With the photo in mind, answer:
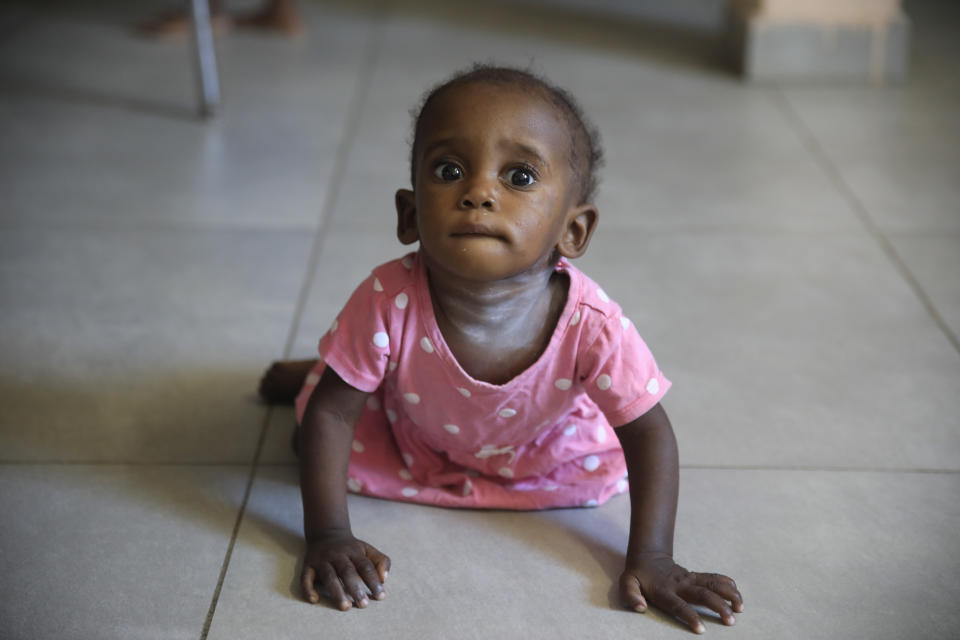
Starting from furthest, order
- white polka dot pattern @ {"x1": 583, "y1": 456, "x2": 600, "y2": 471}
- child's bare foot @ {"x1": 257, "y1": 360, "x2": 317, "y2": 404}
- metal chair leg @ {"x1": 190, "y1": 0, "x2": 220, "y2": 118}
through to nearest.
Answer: metal chair leg @ {"x1": 190, "y1": 0, "x2": 220, "y2": 118}
child's bare foot @ {"x1": 257, "y1": 360, "x2": 317, "y2": 404}
white polka dot pattern @ {"x1": 583, "y1": 456, "x2": 600, "y2": 471}

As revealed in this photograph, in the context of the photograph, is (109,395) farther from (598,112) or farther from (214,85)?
(598,112)

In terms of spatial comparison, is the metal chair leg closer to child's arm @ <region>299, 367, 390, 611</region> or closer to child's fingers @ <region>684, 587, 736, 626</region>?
child's arm @ <region>299, 367, 390, 611</region>

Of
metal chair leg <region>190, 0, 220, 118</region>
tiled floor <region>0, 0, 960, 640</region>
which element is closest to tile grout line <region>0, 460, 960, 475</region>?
tiled floor <region>0, 0, 960, 640</region>

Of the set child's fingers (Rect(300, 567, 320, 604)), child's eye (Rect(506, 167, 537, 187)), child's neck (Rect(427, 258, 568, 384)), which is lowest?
child's fingers (Rect(300, 567, 320, 604))

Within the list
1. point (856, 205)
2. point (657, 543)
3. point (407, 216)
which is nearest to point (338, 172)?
point (856, 205)

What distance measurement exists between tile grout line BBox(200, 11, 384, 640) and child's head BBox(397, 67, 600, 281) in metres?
0.46

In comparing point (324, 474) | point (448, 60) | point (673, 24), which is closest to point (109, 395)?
point (324, 474)

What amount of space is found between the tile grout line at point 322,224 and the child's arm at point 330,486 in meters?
0.11

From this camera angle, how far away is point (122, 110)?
2.91 metres

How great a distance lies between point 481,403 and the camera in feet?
4.41

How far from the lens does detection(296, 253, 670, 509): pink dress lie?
132 centimetres

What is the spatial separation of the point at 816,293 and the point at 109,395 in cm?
125

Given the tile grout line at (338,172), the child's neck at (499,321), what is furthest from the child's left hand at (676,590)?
the tile grout line at (338,172)

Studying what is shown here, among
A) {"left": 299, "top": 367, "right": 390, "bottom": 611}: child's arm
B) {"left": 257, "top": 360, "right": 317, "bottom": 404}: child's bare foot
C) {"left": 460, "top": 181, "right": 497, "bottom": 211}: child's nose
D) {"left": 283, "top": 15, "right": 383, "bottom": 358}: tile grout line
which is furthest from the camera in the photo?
{"left": 283, "top": 15, "right": 383, "bottom": 358}: tile grout line
